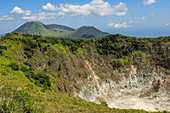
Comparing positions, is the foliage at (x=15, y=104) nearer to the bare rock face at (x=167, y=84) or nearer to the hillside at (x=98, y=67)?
the hillside at (x=98, y=67)

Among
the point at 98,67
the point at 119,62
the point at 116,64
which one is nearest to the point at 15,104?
the point at 98,67

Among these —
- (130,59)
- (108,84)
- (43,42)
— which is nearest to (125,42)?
(130,59)

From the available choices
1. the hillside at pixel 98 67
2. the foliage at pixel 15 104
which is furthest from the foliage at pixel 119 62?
the foliage at pixel 15 104

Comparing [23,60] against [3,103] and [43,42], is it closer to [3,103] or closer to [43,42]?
[43,42]

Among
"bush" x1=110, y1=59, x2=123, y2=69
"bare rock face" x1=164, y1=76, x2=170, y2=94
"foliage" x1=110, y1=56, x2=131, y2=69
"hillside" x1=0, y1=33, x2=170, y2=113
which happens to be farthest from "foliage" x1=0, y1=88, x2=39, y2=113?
"bare rock face" x1=164, y1=76, x2=170, y2=94

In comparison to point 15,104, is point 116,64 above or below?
below

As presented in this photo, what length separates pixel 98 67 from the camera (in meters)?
62.1

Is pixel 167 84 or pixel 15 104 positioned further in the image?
pixel 167 84

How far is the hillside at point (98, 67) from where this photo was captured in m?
41.4

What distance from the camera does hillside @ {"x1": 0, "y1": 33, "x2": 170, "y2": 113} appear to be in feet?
136

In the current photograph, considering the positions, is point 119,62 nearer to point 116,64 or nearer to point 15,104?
point 116,64

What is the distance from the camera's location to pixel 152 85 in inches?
2323

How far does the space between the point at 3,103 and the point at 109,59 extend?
54.9 metres

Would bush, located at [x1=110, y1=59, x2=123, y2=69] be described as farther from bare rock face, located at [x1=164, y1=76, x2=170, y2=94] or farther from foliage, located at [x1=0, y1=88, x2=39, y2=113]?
foliage, located at [x1=0, y1=88, x2=39, y2=113]
